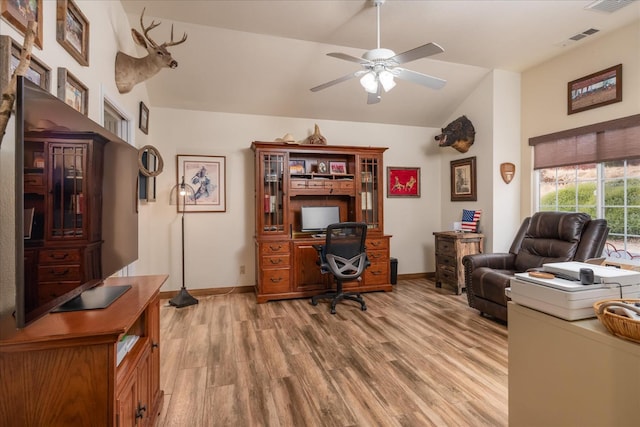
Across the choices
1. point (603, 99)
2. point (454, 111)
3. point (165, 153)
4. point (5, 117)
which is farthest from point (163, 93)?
point (603, 99)

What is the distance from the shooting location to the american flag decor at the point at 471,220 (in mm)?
4422

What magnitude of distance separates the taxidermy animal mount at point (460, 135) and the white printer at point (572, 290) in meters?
3.65

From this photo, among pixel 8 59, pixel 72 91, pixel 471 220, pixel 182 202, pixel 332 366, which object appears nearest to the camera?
pixel 8 59

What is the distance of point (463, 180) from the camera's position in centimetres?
477

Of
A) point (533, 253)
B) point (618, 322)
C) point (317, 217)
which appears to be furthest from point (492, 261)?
point (618, 322)

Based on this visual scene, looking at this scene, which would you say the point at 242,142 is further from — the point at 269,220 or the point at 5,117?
the point at 5,117

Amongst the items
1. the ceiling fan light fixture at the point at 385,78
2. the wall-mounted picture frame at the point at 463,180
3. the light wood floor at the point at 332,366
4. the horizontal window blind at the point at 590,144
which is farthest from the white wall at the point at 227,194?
the ceiling fan light fixture at the point at 385,78

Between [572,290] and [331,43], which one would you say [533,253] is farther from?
[331,43]

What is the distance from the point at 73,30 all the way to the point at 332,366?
9.28 feet

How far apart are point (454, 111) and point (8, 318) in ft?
17.7

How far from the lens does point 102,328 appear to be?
1058 millimetres

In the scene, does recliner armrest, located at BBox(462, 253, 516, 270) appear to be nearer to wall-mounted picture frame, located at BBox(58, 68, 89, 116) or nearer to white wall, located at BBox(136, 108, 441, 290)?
white wall, located at BBox(136, 108, 441, 290)

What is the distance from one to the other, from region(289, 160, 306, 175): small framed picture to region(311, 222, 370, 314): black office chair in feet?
3.71

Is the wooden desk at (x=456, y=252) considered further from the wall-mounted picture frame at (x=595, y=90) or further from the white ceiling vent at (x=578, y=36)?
the white ceiling vent at (x=578, y=36)
